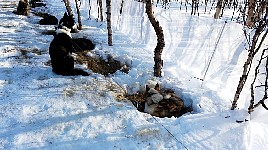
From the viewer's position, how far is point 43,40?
1040cm

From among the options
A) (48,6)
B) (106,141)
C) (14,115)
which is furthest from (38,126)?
(48,6)

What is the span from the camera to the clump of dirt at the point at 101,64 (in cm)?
844

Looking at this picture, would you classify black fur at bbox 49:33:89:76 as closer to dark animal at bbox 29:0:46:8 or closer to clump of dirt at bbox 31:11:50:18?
clump of dirt at bbox 31:11:50:18

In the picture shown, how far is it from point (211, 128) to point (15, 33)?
8.25 m

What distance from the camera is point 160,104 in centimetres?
665

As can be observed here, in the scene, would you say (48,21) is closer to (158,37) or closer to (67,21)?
(67,21)

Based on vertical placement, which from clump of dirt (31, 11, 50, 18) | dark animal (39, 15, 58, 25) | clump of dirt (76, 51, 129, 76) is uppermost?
clump of dirt (31, 11, 50, 18)

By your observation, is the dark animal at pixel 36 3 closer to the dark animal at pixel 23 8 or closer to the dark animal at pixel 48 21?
the dark animal at pixel 23 8

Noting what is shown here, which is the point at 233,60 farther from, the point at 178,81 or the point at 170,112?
the point at 170,112

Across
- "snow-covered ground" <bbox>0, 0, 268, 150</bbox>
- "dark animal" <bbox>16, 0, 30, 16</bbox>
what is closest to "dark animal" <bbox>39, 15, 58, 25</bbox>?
"snow-covered ground" <bbox>0, 0, 268, 150</bbox>

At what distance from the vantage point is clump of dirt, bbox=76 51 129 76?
8442 millimetres

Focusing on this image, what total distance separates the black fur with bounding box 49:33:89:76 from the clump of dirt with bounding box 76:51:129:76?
2.39 ft

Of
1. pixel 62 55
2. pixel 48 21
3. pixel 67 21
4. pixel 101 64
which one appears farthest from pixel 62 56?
pixel 48 21

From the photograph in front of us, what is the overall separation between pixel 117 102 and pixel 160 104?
1.01 meters
